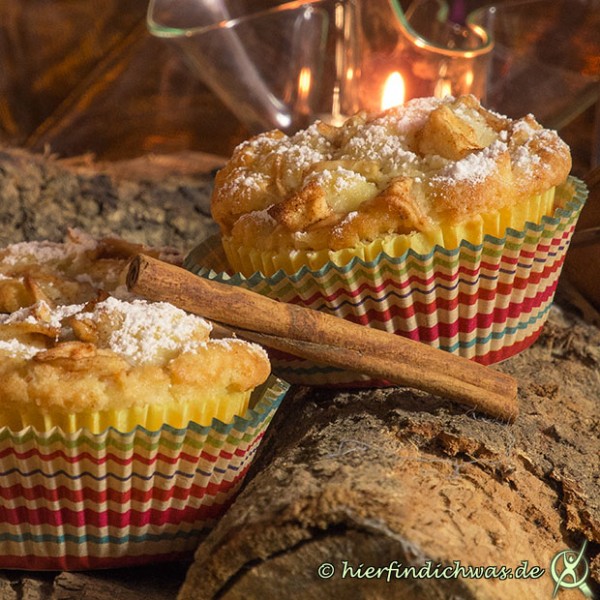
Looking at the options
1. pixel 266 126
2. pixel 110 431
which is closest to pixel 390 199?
pixel 110 431

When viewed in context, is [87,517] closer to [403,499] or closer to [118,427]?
[118,427]

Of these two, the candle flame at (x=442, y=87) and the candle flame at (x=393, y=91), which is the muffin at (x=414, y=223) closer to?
the candle flame at (x=393, y=91)

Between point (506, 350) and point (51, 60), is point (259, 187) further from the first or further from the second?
point (51, 60)

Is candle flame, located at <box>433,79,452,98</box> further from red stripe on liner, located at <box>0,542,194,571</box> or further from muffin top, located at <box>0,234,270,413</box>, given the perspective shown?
red stripe on liner, located at <box>0,542,194,571</box>

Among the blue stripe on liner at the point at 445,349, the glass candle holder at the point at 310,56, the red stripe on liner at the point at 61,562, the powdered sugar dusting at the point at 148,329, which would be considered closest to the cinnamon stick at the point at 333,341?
the powdered sugar dusting at the point at 148,329

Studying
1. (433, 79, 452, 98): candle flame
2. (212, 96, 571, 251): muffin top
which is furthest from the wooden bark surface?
(433, 79, 452, 98): candle flame

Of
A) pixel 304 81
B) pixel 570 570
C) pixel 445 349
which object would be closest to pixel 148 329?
pixel 445 349

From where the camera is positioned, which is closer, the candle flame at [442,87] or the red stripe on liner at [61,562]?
the red stripe on liner at [61,562]
